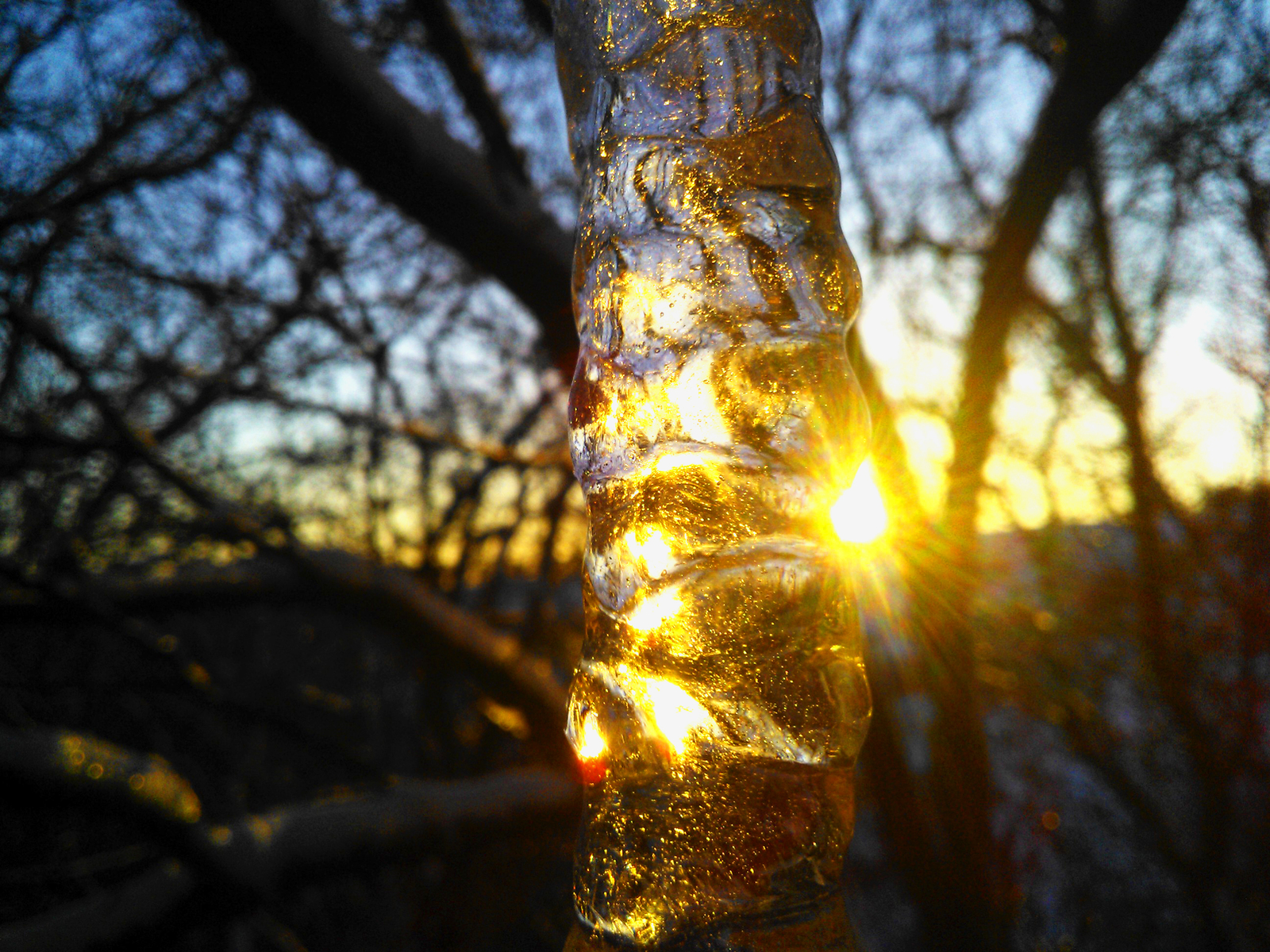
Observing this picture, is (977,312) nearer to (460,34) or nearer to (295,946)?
(460,34)

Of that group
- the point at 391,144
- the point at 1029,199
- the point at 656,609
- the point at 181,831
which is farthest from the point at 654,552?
the point at 1029,199

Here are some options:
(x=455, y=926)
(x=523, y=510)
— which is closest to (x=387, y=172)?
(x=523, y=510)

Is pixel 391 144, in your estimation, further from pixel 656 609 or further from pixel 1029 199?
pixel 1029 199

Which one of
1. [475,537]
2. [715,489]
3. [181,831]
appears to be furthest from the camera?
[475,537]

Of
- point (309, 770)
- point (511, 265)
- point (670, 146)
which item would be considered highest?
point (511, 265)

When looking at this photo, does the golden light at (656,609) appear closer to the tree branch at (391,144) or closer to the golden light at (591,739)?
the golden light at (591,739)

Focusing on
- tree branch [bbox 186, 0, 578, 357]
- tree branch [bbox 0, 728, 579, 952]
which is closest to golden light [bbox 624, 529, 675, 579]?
tree branch [bbox 186, 0, 578, 357]

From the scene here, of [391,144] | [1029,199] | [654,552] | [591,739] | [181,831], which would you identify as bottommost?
[181,831]
